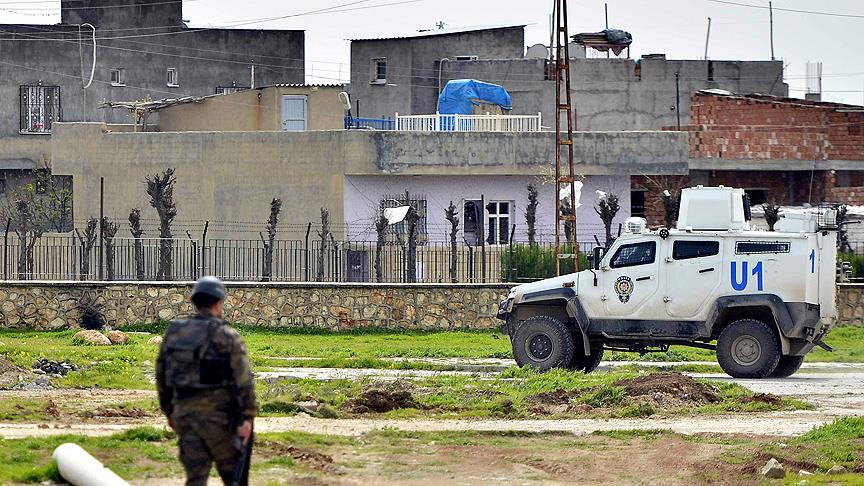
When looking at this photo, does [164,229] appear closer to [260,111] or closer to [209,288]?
[260,111]

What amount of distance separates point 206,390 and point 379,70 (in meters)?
54.9

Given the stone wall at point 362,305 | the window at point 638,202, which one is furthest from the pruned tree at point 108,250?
the window at point 638,202

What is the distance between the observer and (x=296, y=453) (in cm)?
1485

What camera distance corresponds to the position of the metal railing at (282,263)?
38.9 meters

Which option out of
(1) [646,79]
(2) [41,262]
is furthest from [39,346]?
(1) [646,79]

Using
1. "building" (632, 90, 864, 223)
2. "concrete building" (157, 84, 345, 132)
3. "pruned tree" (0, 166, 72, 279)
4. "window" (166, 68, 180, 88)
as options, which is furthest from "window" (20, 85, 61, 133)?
"building" (632, 90, 864, 223)

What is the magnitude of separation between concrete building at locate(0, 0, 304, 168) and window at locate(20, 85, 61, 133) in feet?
0.14

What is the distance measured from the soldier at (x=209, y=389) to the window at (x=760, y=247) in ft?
52.7

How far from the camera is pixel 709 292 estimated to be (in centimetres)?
2569

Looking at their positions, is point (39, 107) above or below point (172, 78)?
below

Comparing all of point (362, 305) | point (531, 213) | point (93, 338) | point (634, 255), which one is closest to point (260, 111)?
point (531, 213)

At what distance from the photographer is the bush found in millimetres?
39312

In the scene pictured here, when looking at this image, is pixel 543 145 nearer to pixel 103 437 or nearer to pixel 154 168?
pixel 154 168

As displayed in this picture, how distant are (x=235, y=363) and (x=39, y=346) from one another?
20943 mm
